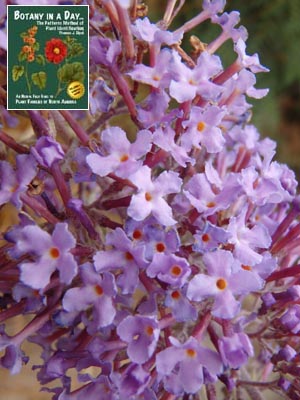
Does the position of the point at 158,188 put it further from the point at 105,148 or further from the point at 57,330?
the point at 57,330

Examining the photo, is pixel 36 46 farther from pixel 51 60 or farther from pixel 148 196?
pixel 148 196

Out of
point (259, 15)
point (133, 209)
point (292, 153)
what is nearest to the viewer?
point (133, 209)

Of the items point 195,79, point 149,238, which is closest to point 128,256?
point 149,238

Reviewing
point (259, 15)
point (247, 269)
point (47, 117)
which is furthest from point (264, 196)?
point (259, 15)

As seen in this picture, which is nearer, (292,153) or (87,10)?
(87,10)

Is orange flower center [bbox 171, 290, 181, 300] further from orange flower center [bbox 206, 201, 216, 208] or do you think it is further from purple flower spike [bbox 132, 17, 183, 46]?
purple flower spike [bbox 132, 17, 183, 46]

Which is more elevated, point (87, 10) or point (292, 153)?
point (87, 10)

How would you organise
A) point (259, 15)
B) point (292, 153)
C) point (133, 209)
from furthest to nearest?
point (292, 153)
point (259, 15)
point (133, 209)

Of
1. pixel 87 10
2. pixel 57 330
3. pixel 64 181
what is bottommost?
pixel 57 330
